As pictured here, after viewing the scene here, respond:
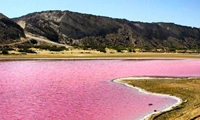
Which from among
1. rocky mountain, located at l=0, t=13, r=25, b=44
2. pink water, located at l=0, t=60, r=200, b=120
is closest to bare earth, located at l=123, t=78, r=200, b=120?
pink water, located at l=0, t=60, r=200, b=120

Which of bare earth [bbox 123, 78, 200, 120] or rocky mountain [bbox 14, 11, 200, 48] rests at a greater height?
rocky mountain [bbox 14, 11, 200, 48]

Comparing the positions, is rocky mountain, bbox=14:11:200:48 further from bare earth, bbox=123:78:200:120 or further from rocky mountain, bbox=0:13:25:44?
bare earth, bbox=123:78:200:120

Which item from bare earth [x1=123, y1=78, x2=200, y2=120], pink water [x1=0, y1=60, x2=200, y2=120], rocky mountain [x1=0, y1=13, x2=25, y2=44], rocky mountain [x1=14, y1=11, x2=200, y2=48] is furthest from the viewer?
rocky mountain [x1=14, y1=11, x2=200, y2=48]

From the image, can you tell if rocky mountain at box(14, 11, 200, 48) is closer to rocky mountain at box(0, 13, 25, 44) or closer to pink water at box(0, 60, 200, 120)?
rocky mountain at box(0, 13, 25, 44)

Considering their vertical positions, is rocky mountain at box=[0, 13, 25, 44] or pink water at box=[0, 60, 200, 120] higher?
rocky mountain at box=[0, 13, 25, 44]

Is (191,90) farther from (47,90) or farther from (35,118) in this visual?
(35,118)

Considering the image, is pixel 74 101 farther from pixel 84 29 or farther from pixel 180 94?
pixel 84 29

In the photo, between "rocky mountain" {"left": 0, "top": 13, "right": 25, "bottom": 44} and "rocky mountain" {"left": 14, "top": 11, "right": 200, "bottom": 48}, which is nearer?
"rocky mountain" {"left": 0, "top": 13, "right": 25, "bottom": 44}

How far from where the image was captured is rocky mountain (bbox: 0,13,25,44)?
10931 cm

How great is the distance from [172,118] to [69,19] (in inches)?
5968

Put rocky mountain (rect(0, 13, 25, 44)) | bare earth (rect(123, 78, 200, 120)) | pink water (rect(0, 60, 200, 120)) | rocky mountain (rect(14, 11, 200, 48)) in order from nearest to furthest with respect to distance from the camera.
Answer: bare earth (rect(123, 78, 200, 120)) → pink water (rect(0, 60, 200, 120)) → rocky mountain (rect(0, 13, 25, 44)) → rocky mountain (rect(14, 11, 200, 48))

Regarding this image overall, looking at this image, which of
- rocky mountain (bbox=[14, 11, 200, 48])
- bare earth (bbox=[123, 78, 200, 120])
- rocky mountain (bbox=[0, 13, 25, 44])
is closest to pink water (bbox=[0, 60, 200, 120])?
bare earth (bbox=[123, 78, 200, 120])

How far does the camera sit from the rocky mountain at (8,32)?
109m

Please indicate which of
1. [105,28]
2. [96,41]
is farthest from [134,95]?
[105,28]
